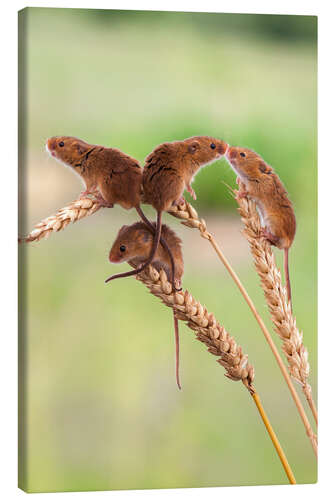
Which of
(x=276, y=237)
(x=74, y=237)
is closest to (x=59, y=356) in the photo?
(x=74, y=237)

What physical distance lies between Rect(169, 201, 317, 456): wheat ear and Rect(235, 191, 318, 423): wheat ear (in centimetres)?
3

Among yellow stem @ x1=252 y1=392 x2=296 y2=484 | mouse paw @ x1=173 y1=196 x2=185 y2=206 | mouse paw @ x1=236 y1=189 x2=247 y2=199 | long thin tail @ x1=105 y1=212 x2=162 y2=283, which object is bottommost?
yellow stem @ x1=252 y1=392 x2=296 y2=484

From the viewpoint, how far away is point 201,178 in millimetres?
2871

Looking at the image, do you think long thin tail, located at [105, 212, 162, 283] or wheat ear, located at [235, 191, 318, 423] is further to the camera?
wheat ear, located at [235, 191, 318, 423]

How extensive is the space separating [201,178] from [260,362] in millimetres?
695

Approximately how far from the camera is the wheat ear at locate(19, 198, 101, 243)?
2.74 m

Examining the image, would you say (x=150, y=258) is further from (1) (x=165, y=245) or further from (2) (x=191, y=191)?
(2) (x=191, y=191)

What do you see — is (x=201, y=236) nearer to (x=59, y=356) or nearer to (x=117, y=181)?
(x=117, y=181)

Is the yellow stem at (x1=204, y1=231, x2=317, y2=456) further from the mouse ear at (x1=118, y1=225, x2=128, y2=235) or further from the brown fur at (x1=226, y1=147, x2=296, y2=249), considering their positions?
the mouse ear at (x1=118, y1=225, x2=128, y2=235)

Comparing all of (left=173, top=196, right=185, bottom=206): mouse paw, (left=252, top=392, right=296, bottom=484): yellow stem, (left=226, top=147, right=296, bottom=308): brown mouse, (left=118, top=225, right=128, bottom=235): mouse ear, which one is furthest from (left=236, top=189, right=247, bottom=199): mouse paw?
(left=252, top=392, right=296, bottom=484): yellow stem

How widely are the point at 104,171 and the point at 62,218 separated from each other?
8.6 inches

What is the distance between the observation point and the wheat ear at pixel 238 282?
2832mm

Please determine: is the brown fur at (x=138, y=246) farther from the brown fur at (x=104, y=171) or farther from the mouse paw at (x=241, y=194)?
the mouse paw at (x=241, y=194)

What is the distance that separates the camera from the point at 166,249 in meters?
2.81
